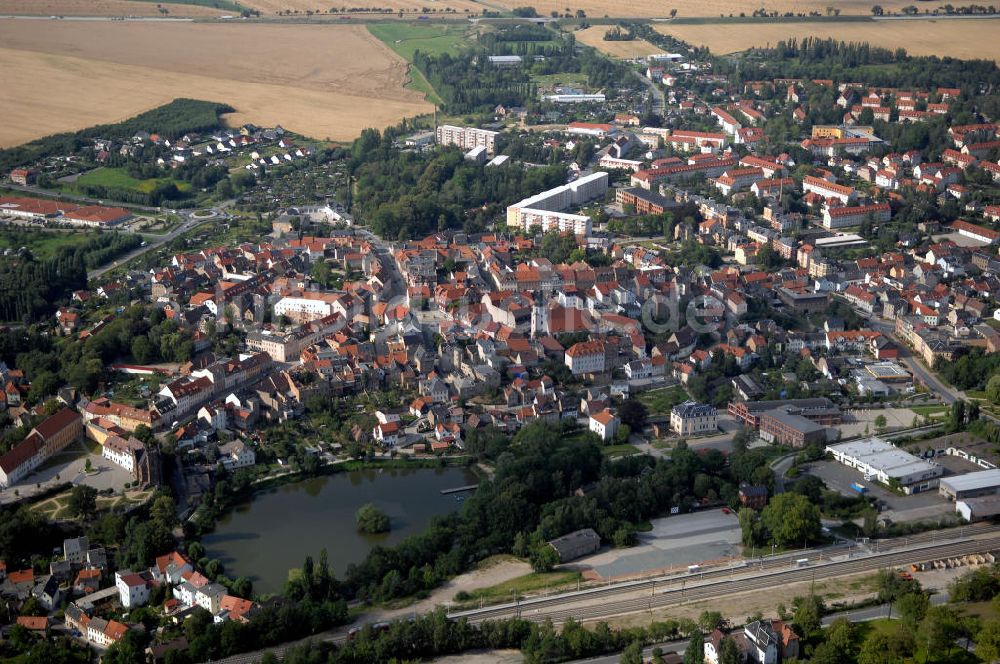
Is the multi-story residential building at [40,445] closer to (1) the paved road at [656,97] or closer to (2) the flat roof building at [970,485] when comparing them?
(2) the flat roof building at [970,485]

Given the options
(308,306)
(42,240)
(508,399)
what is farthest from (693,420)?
(42,240)

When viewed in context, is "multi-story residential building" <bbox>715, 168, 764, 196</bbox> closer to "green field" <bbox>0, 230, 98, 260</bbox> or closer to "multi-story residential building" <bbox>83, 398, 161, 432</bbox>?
"green field" <bbox>0, 230, 98, 260</bbox>

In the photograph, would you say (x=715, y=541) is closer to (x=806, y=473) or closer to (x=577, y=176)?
(x=806, y=473)

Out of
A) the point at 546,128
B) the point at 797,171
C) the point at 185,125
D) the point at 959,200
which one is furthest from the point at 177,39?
the point at 959,200

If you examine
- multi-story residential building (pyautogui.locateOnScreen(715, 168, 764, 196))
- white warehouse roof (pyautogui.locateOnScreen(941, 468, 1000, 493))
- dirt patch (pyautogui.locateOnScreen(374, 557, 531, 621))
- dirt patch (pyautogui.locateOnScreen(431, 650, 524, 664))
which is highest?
multi-story residential building (pyautogui.locateOnScreen(715, 168, 764, 196))

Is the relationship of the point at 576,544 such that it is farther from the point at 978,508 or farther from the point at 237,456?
the point at 978,508

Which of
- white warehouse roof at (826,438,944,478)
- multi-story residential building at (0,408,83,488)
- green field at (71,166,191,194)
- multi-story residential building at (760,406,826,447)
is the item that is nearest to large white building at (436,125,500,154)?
green field at (71,166,191,194)
